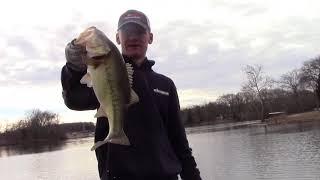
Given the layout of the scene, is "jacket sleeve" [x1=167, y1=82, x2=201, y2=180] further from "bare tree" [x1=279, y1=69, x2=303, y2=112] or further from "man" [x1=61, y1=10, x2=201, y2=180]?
"bare tree" [x1=279, y1=69, x2=303, y2=112]

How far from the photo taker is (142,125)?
404 cm

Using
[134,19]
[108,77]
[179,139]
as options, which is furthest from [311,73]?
[108,77]

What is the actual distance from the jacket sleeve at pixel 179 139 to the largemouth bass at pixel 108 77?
111 cm

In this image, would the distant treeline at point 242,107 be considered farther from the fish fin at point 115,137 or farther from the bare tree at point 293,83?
the fish fin at point 115,137

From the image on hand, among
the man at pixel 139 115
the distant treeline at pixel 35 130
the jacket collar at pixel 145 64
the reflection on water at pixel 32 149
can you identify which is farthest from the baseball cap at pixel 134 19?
the distant treeline at pixel 35 130

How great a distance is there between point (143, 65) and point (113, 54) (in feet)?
3.86

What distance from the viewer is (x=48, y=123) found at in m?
146

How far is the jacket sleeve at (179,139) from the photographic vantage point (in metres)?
4.46

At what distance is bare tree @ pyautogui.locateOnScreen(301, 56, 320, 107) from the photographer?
103 metres

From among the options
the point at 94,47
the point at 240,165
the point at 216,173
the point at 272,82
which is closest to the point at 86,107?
the point at 94,47

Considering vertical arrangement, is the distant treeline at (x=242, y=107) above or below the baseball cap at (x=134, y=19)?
above

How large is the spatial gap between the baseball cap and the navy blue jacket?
0.94 feet

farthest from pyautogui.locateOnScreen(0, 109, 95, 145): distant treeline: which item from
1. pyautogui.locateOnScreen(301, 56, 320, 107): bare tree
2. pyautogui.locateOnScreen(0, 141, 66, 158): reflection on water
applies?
pyautogui.locateOnScreen(301, 56, 320, 107): bare tree

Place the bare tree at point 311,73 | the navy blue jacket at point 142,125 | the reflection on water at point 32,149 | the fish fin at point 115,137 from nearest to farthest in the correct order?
the fish fin at point 115,137 < the navy blue jacket at point 142,125 < the reflection on water at point 32,149 < the bare tree at point 311,73
